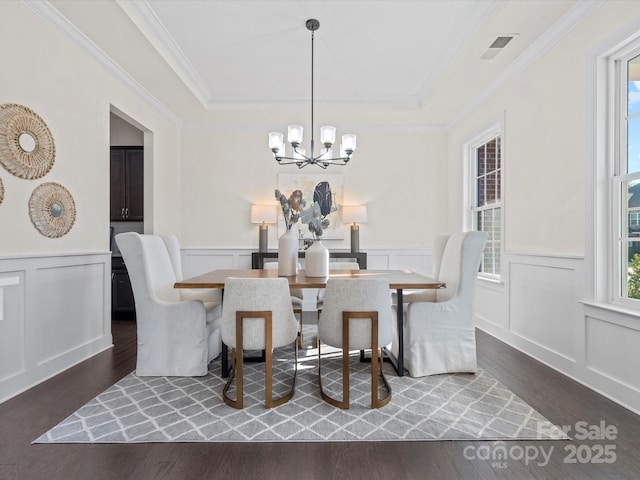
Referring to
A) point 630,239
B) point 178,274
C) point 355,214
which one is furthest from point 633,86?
point 178,274

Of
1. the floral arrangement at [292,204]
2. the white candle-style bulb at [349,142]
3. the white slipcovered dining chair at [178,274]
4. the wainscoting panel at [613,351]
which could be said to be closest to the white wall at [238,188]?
the wainscoting panel at [613,351]

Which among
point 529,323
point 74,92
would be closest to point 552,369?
point 529,323

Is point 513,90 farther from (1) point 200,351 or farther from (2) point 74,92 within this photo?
(2) point 74,92

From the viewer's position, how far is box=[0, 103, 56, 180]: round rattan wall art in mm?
2334

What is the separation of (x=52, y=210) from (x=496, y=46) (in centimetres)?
387

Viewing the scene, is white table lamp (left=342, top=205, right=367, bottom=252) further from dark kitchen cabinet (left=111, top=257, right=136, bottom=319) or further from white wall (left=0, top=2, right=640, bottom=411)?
dark kitchen cabinet (left=111, top=257, right=136, bottom=319)

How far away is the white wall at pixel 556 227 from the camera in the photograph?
2383 millimetres

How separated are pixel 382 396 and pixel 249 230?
343 cm

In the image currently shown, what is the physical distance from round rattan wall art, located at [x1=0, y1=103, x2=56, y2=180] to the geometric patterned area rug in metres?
1.64

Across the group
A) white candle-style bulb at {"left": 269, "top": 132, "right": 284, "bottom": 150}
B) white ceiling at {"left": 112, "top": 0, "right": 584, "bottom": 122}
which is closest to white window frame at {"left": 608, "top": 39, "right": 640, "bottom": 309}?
white ceiling at {"left": 112, "top": 0, "right": 584, "bottom": 122}

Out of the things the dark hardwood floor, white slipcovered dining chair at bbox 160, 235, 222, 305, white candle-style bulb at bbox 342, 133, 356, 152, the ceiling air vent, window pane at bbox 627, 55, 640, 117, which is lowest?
the dark hardwood floor

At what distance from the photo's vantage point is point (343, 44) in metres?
3.30

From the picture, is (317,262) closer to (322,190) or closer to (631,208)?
(631,208)

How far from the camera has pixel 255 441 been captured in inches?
72.7
